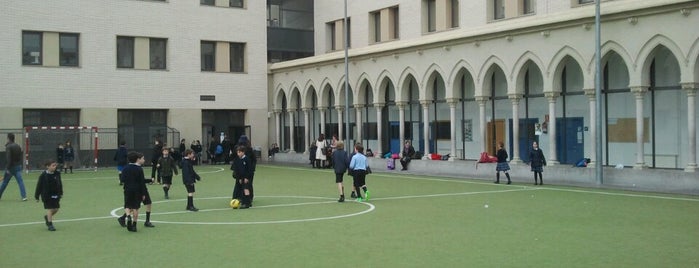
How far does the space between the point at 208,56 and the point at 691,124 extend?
1228 inches

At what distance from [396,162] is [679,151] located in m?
14.6

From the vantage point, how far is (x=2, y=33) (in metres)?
42.5

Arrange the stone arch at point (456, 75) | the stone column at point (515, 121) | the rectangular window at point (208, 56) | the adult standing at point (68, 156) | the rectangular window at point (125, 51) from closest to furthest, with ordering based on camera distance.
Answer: the stone column at point (515, 121) → the stone arch at point (456, 75) → the adult standing at point (68, 156) → the rectangular window at point (125, 51) → the rectangular window at point (208, 56)

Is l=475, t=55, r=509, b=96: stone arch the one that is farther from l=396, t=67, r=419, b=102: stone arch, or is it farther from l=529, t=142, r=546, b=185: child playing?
l=529, t=142, r=546, b=185: child playing

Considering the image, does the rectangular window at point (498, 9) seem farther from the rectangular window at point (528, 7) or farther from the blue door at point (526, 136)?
the blue door at point (526, 136)

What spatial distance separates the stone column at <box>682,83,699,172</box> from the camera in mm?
26641

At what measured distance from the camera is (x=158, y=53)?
48000mm

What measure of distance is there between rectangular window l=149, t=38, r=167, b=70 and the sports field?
22.0 m

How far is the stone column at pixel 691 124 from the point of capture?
87.4 ft

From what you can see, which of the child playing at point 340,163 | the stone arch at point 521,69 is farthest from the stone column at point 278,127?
the child playing at point 340,163

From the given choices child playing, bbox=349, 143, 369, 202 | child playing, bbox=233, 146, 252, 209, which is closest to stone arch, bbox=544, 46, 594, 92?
child playing, bbox=349, 143, 369, 202

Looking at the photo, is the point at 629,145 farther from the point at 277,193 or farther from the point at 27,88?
the point at 27,88

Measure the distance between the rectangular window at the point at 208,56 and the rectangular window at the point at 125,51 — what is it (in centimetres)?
458

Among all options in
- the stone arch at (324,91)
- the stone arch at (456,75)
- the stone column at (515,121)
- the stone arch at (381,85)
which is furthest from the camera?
the stone arch at (324,91)
